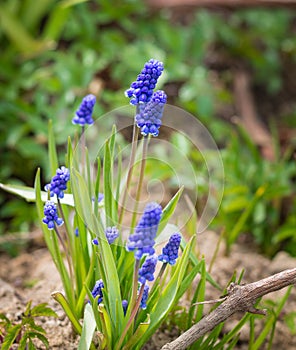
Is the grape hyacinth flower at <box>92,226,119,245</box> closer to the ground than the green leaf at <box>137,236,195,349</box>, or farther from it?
farther from it

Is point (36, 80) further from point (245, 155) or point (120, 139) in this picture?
point (245, 155)

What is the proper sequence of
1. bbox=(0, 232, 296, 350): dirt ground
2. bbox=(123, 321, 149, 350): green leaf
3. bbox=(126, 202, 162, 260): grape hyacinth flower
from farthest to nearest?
bbox=(0, 232, 296, 350): dirt ground
bbox=(123, 321, 149, 350): green leaf
bbox=(126, 202, 162, 260): grape hyacinth flower

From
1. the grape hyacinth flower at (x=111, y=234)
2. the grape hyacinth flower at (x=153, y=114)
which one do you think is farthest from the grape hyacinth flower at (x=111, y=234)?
the grape hyacinth flower at (x=153, y=114)

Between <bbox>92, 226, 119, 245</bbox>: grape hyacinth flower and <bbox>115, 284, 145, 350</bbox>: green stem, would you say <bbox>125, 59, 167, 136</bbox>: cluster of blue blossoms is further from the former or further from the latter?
<bbox>115, 284, 145, 350</bbox>: green stem

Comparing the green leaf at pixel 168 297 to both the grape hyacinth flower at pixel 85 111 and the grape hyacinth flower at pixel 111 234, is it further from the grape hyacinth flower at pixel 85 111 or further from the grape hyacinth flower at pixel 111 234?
the grape hyacinth flower at pixel 85 111

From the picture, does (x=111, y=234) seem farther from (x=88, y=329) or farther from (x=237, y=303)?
(x=237, y=303)

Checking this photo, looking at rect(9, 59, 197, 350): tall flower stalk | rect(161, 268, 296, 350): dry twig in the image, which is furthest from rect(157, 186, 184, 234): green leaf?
rect(161, 268, 296, 350): dry twig

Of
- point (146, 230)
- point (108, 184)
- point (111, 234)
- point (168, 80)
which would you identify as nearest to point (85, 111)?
point (108, 184)
